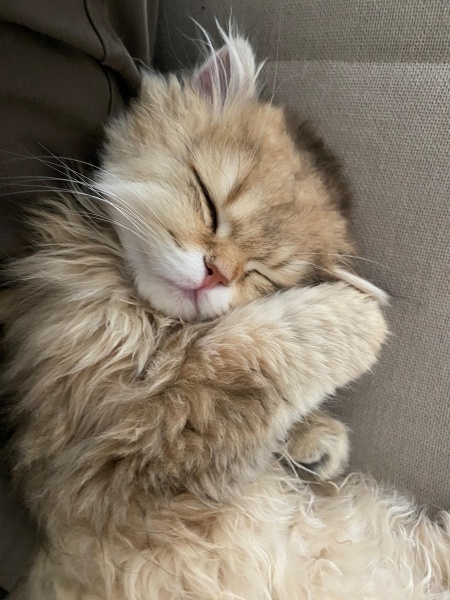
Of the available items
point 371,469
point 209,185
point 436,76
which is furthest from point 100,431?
point 436,76

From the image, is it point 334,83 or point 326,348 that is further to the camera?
point 334,83

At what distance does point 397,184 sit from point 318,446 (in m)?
0.49

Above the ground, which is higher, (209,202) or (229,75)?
(229,75)

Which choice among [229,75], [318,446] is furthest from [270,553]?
[229,75]

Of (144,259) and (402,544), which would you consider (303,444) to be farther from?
(144,259)

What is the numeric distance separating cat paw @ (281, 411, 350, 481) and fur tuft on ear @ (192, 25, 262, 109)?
60cm

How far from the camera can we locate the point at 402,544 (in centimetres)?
101

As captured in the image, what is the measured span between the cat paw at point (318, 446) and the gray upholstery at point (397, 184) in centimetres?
7

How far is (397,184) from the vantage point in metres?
1.01

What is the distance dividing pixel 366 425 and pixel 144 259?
51cm

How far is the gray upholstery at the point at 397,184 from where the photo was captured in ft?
3.25

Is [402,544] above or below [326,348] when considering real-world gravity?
below

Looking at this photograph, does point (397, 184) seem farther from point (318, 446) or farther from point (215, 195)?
point (318, 446)

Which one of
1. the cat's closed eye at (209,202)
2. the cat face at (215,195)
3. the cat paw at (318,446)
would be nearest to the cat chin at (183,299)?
the cat face at (215,195)
